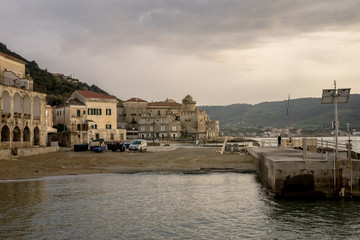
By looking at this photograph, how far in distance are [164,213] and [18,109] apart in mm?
35045

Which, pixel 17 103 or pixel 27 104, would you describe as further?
pixel 27 104

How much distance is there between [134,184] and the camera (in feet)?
79.7

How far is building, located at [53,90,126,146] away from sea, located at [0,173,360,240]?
156 ft

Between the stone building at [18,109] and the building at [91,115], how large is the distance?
1832cm

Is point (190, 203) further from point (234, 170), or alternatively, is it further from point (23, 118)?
point (23, 118)

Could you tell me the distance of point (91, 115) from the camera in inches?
3046

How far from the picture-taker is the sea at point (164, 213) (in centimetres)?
1329

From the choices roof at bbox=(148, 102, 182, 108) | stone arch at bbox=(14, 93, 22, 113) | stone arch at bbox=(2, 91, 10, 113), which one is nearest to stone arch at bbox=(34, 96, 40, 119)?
stone arch at bbox=(14, 93, 22, 113)

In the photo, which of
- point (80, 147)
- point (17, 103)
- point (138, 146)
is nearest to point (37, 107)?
point (17, 103)

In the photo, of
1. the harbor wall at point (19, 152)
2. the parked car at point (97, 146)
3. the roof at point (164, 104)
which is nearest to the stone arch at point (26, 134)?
the harbor wall at point (19, 152)

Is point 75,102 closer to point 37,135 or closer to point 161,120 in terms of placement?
point 37,135

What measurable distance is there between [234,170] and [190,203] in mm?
14973

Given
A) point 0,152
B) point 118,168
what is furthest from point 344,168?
point 0,152

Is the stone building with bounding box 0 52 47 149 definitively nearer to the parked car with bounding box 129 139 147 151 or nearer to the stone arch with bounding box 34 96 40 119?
the stone arch with bounding box 34 96 40 119
